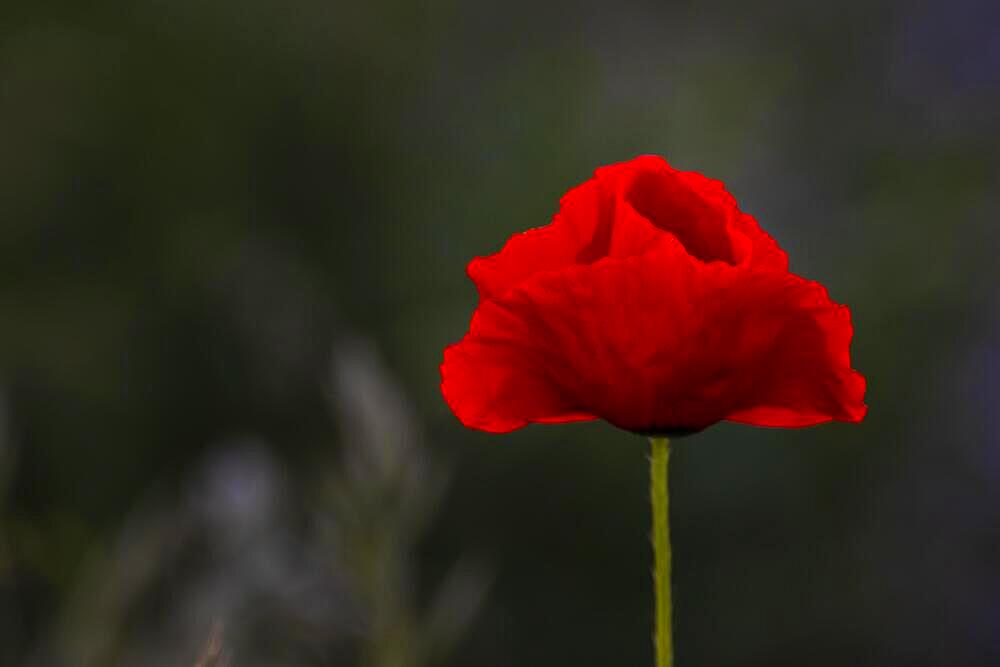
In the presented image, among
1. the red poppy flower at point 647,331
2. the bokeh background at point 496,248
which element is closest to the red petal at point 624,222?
the red poppy flower at point 647,331

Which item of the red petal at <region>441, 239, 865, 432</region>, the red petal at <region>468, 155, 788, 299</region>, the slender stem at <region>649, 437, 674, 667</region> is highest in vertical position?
the red petal at <region>468, 155, 788, 299</region>

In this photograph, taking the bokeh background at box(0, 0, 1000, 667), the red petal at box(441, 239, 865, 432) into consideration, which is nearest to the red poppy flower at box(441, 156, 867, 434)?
the red petal at box(441, 239, 865, 432)

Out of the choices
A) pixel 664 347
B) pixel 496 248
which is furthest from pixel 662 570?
pixel 496 248

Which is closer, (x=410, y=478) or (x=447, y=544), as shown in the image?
(x=410, y=478)

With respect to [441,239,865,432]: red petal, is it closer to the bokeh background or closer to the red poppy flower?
the red poppy flower

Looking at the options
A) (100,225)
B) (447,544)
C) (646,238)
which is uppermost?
(100,225)

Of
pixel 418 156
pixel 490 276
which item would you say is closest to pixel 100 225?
pixel 418 156

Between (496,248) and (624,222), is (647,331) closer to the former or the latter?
(624,222)

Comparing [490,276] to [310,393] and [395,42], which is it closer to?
[310,393]
